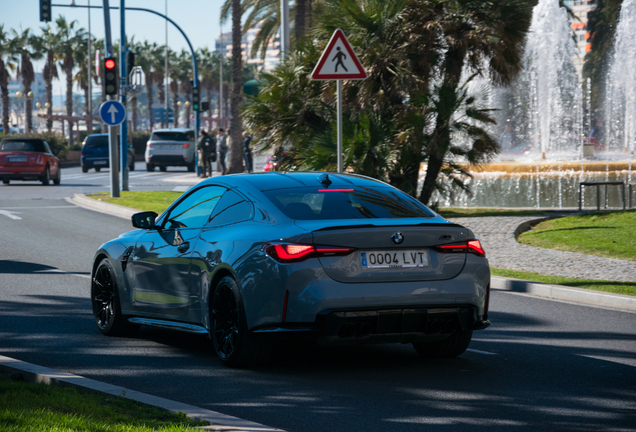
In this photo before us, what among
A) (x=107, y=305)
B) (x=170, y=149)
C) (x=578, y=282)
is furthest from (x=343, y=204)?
(x=170, y=149)

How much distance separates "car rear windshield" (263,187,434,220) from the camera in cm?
619

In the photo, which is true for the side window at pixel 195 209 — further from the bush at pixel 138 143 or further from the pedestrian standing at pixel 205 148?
the bush at pixel 138 143

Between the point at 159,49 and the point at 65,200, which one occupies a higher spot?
the point at 159,49

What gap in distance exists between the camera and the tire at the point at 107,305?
762 centimetres

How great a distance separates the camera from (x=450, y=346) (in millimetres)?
6691

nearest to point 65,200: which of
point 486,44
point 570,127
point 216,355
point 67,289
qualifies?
point 486,44

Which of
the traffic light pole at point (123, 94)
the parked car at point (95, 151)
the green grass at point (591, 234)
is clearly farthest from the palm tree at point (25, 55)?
the green grass at point (591, 234)

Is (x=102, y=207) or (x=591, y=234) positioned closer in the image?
(x=591, y=234)

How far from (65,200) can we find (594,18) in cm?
5553

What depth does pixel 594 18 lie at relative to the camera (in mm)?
70250

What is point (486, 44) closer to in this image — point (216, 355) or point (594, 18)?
point (216, 355)

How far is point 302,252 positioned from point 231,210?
3.37ft

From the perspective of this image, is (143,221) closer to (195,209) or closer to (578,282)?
(195,209)

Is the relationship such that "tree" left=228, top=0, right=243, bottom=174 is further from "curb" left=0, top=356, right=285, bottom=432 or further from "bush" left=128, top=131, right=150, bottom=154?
"bush" left=128, top=131, right=150, bottom=154
